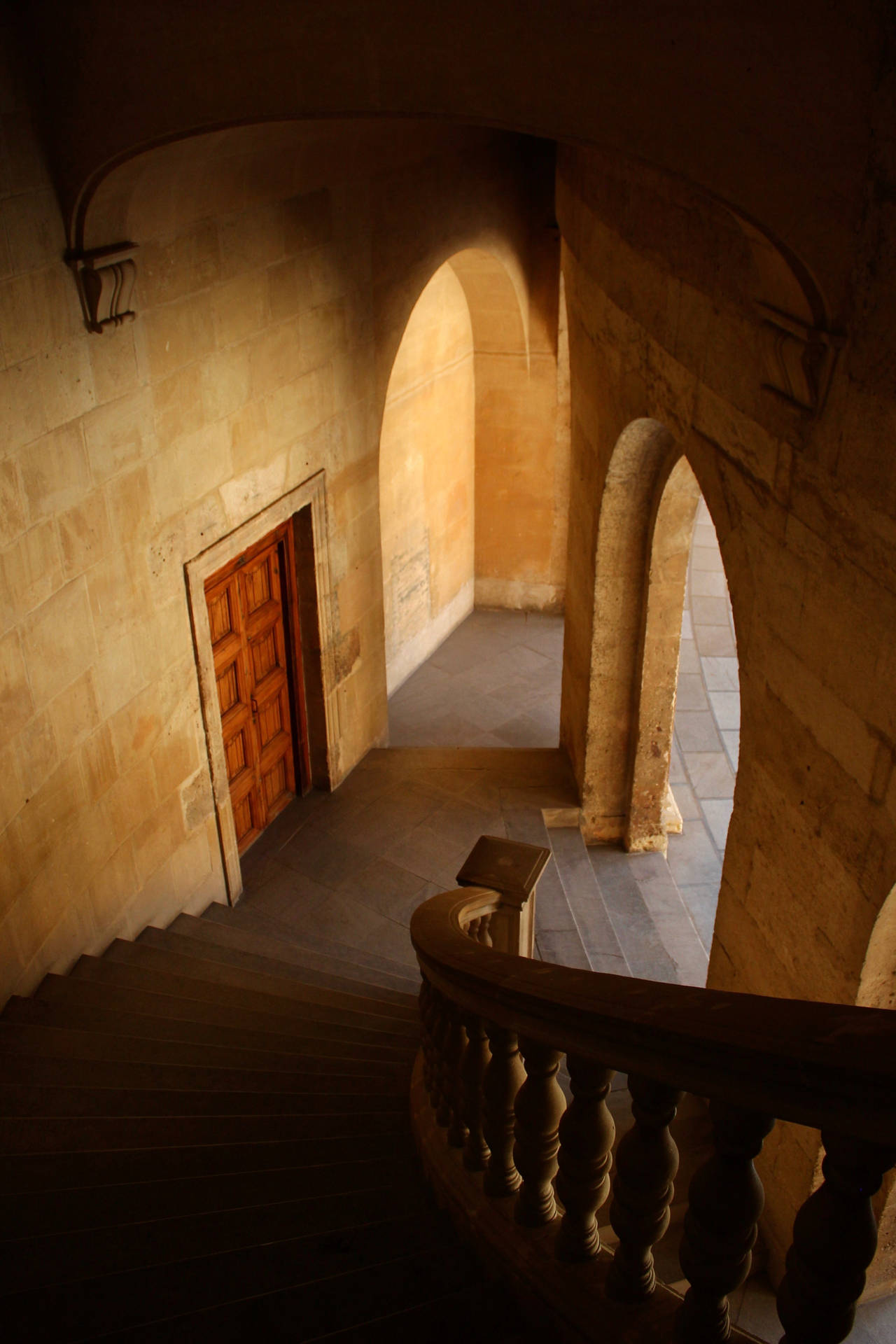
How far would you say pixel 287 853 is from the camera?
7016mm

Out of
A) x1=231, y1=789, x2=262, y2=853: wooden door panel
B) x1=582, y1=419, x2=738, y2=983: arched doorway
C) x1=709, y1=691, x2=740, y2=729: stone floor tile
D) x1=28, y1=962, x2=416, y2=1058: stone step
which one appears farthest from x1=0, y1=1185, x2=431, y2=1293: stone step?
x1=709, y1=691, x2=740, y2=729: stone floor tile

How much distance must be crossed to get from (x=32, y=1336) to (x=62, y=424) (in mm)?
3329

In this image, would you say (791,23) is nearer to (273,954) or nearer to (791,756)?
(791,756)

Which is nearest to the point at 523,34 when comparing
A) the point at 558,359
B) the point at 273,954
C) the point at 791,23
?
the point at 791,23

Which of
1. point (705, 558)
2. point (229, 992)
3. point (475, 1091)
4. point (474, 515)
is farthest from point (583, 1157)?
point (705, 558)

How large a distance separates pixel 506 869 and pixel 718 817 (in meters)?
4.28

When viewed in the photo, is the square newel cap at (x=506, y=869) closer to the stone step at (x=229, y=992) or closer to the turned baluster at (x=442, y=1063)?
the stone step at (x=229, y=992)

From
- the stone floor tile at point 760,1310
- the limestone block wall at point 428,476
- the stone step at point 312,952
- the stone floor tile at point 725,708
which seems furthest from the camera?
the stone floor tile at point 725,708

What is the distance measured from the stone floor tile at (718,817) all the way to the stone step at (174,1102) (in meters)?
4.67

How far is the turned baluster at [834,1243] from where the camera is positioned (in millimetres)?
1310

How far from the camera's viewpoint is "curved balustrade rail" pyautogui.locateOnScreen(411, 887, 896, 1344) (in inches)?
52.5

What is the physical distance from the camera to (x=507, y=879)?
14.4ft

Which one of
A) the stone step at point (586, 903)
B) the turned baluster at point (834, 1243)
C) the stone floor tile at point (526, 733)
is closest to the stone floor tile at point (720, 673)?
the stone floor tile at point (526, 733)

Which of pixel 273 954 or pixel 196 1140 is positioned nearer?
pixel 196 1140
